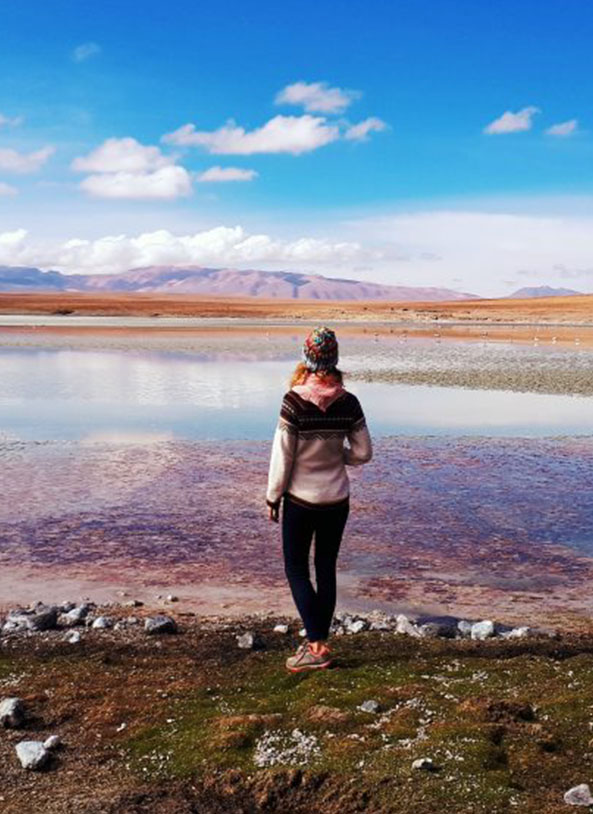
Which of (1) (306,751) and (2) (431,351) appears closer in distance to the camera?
(1) (306,751)

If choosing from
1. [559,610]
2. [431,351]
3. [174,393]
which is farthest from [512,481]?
[431,351]

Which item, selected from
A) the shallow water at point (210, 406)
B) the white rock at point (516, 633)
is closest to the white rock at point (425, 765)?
the white rock at point (516, 633)

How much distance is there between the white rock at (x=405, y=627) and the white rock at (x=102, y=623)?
2862 millimetres

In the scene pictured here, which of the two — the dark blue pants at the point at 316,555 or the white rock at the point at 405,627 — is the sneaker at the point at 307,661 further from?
the white rock at the point at 405,627

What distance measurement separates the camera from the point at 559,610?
1017cm

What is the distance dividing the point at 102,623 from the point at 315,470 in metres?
2.98

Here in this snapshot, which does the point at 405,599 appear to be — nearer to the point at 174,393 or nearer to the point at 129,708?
the point at 129,708

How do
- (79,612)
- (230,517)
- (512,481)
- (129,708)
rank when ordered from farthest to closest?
(512,481) < (230,517) < (79,612) < (129,708)

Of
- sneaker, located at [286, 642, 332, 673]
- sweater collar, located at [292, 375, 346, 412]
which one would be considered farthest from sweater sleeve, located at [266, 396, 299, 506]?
sneaker, located at [286, 642, 332, 673]

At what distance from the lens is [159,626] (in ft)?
29.3

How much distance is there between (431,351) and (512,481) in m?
38.6

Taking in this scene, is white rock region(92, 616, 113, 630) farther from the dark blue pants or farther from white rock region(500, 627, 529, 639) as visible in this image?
white rock region(500, 627, 529, 639)

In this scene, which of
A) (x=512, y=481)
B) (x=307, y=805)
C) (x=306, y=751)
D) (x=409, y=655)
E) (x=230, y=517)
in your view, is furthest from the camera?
(x=512, y=481)

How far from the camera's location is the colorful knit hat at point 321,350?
24.8 feet
